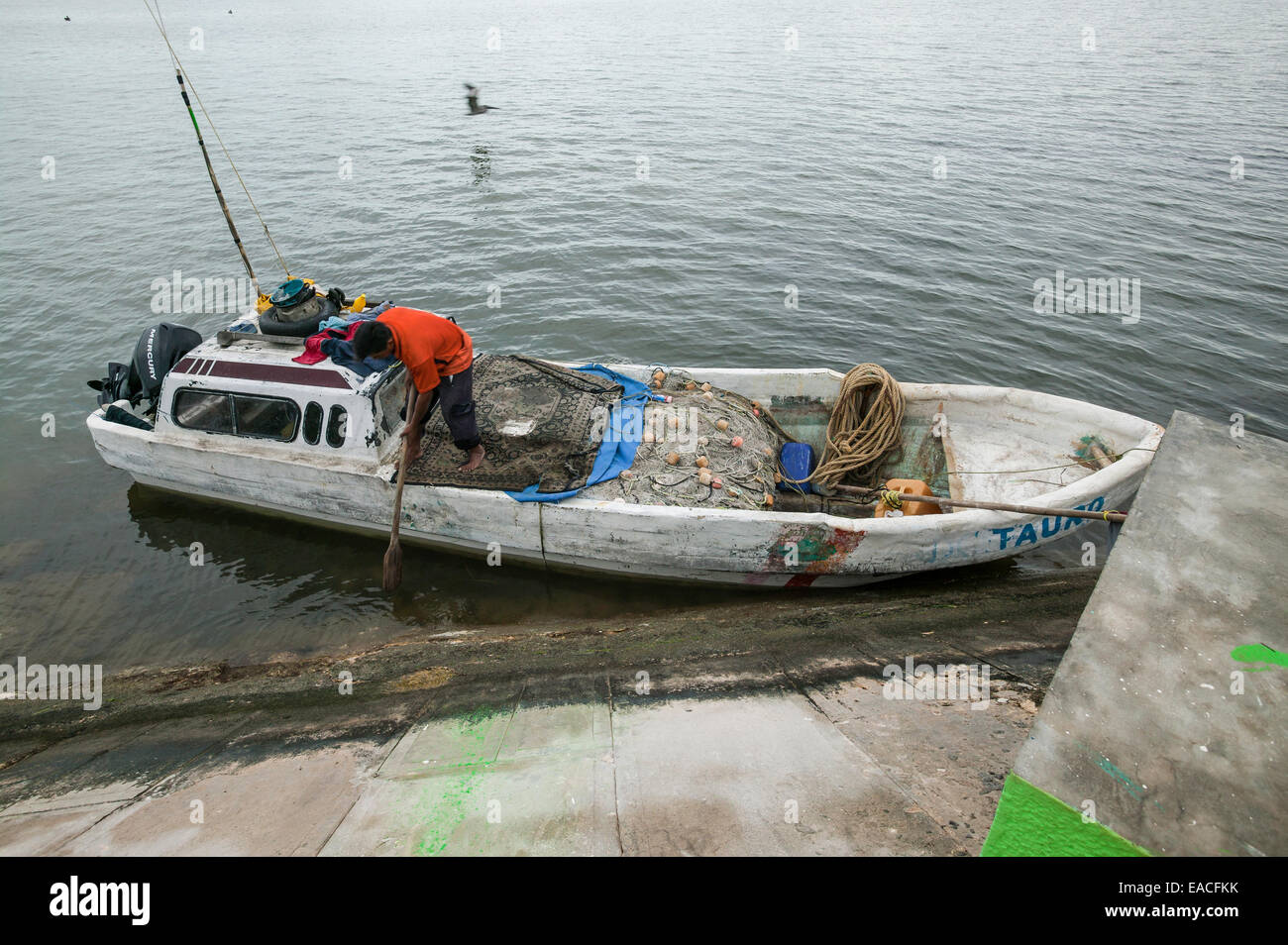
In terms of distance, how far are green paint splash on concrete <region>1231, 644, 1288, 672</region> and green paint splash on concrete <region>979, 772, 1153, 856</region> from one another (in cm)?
132

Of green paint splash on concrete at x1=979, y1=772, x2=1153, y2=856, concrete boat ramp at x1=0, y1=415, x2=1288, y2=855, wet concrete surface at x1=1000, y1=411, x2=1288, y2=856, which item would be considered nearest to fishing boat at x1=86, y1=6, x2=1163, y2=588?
concrete boat ramp at x1=0, y1=415, x2=1288, y2=855

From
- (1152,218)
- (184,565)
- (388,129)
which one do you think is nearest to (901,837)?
(184,565)

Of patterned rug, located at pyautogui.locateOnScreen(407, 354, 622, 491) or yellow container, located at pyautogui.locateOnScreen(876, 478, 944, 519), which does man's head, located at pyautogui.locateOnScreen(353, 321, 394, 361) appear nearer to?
patterned rug, located at pyautogui.locateOnScreen(407, 354, 622, 491)

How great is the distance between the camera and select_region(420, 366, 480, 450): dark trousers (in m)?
6.71

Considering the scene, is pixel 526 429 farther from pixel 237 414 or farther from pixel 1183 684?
pixel 1183 684

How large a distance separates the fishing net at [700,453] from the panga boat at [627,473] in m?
0.10

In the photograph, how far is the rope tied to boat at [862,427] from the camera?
25.3 ft

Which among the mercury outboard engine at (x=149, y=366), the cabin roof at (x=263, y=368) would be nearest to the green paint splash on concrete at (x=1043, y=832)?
the cabin roof at (x=263, y=368)

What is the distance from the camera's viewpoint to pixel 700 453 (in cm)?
722

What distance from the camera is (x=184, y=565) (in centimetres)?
818

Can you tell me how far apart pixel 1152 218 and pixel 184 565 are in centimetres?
1949

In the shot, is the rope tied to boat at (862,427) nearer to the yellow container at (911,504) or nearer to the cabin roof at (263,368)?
the yellow container at (911,504)

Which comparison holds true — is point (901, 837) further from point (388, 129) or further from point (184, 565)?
point (388, 129)

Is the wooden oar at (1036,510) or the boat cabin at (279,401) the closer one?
the wooden oar at (1036,510)
